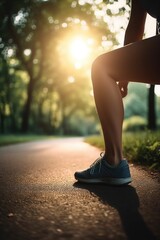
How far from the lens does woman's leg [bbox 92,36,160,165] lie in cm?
249

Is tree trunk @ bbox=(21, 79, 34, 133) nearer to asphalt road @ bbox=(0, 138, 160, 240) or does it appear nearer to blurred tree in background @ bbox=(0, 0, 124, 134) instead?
blurred tree in background @ bbox=(0, 0, 124, 134)

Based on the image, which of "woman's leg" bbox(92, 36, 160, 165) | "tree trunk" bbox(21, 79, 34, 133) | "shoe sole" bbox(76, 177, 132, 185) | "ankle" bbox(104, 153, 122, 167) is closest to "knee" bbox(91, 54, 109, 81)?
"woman's leg" bbox(92, 36, 160, 165)

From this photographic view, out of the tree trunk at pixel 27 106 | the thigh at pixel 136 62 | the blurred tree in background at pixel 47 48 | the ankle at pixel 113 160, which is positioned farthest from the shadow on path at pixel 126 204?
the tree trunk at pixel 27 106

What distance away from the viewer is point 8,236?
1.51 m

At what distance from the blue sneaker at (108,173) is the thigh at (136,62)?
731 mm

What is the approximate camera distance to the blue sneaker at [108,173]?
2.71 m

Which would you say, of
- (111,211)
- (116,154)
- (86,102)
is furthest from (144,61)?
(86,102)

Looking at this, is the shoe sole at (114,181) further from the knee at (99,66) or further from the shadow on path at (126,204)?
the knee at (99,66)

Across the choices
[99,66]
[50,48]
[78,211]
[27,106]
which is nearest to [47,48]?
[50,48]

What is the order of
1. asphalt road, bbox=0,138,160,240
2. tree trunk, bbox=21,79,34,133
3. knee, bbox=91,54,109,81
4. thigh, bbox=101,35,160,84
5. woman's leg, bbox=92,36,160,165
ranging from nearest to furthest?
asphalt road, bbox=0,138,160,240, thigh, bbox=101,35,160,84, woman's leg, bbox=92,36,160,165, knee, bbox=91,54,109,81, tree trunk, bbox=21,79,34,133

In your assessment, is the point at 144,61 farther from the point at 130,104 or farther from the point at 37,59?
the point at 130,104

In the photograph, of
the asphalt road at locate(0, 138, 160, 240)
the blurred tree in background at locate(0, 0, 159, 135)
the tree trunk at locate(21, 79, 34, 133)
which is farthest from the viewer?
the tree trunk at locate(21, 79, 34, 133)

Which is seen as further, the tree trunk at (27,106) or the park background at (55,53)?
the tree trunk at (27,106)

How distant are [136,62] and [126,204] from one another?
3.50ft
